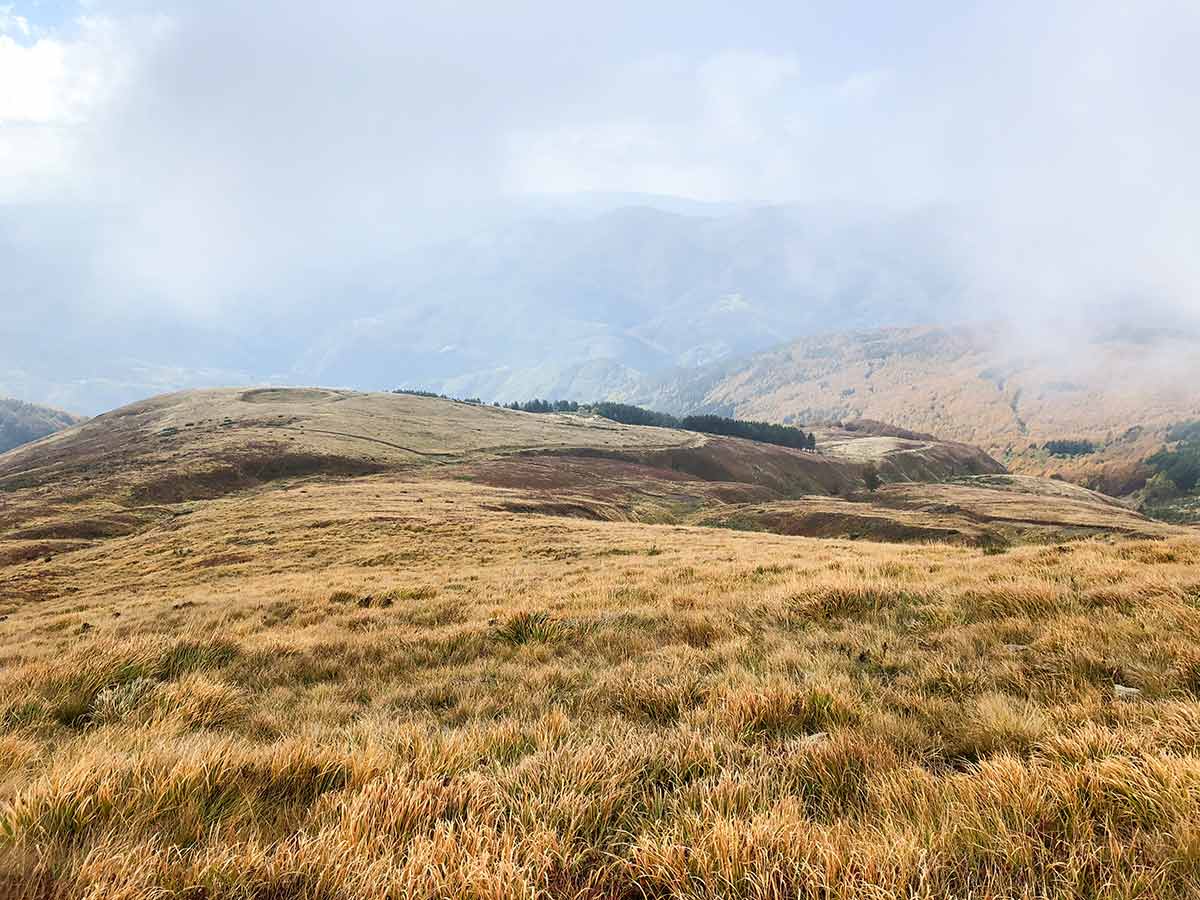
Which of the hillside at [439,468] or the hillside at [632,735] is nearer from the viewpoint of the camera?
the hillside at [632,735]

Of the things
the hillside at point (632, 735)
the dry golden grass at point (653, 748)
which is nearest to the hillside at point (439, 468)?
the hillside at point (632, 735)

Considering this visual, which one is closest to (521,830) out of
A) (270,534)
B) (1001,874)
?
(1001,874)

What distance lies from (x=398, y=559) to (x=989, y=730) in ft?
73.3

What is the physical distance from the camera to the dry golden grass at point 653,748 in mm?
2492

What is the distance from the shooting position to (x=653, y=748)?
3945mm

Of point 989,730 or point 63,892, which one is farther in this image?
point 989,730

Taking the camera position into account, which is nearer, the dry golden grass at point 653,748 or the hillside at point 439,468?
the dry golden grass at point 653,748

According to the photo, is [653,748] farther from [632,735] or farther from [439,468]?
[439,468]

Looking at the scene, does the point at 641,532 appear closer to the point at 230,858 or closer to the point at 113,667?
the point at 113,667

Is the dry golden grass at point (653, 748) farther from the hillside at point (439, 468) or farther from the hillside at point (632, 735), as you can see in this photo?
the hillside at point (439, 468)

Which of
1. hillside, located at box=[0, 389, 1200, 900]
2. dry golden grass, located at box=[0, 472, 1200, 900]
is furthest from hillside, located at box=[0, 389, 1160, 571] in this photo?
Answer: dry golden grass, located at box=[0, 472, 1200, 900]

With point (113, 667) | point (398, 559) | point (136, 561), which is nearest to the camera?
point (113, 667)

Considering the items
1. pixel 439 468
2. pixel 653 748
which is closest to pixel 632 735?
pixel 653 748

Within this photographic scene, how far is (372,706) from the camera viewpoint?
5730 mm
